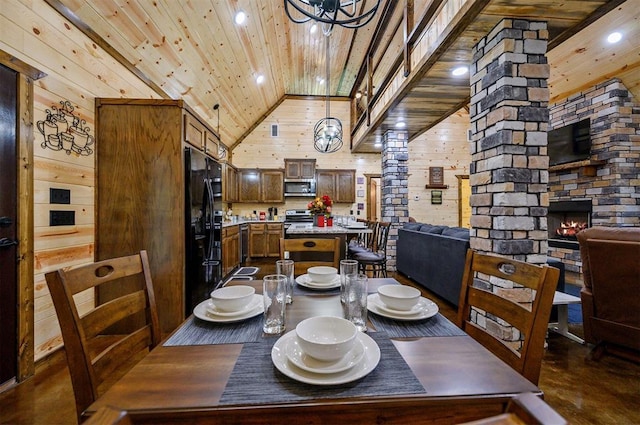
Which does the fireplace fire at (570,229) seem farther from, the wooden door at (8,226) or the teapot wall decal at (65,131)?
the wooden door at (8,226)

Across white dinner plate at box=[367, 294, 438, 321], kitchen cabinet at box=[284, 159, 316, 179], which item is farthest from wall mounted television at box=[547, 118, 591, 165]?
white dinner plate at box=[367, 294, 438, 321]

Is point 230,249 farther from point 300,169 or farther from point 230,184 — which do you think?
point 300,169

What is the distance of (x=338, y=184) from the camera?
7.09 m

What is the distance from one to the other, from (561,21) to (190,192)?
3.31m

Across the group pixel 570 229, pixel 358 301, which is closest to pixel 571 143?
pixel 570 229

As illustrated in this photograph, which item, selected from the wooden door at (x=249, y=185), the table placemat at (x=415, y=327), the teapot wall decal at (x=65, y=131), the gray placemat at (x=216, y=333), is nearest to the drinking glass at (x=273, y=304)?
the gray placemat at (x=216, y=333)

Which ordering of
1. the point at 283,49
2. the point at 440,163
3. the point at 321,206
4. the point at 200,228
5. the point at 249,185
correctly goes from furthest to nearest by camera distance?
the point at 440,163 → the point at 249,185 → the point at 283,49 → the point at 321,206 → the point at 200,228

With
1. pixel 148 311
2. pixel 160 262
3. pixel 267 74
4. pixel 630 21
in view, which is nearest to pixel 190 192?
pixel 160 262

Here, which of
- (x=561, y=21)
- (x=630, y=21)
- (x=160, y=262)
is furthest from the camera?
(x=630, y=21)

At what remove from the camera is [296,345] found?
81 cm

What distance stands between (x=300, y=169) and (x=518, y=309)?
6217 mm

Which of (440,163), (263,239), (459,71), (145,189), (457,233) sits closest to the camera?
(145,189)

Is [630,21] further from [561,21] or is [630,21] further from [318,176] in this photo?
[318,176]

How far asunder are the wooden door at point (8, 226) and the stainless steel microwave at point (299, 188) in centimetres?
530
